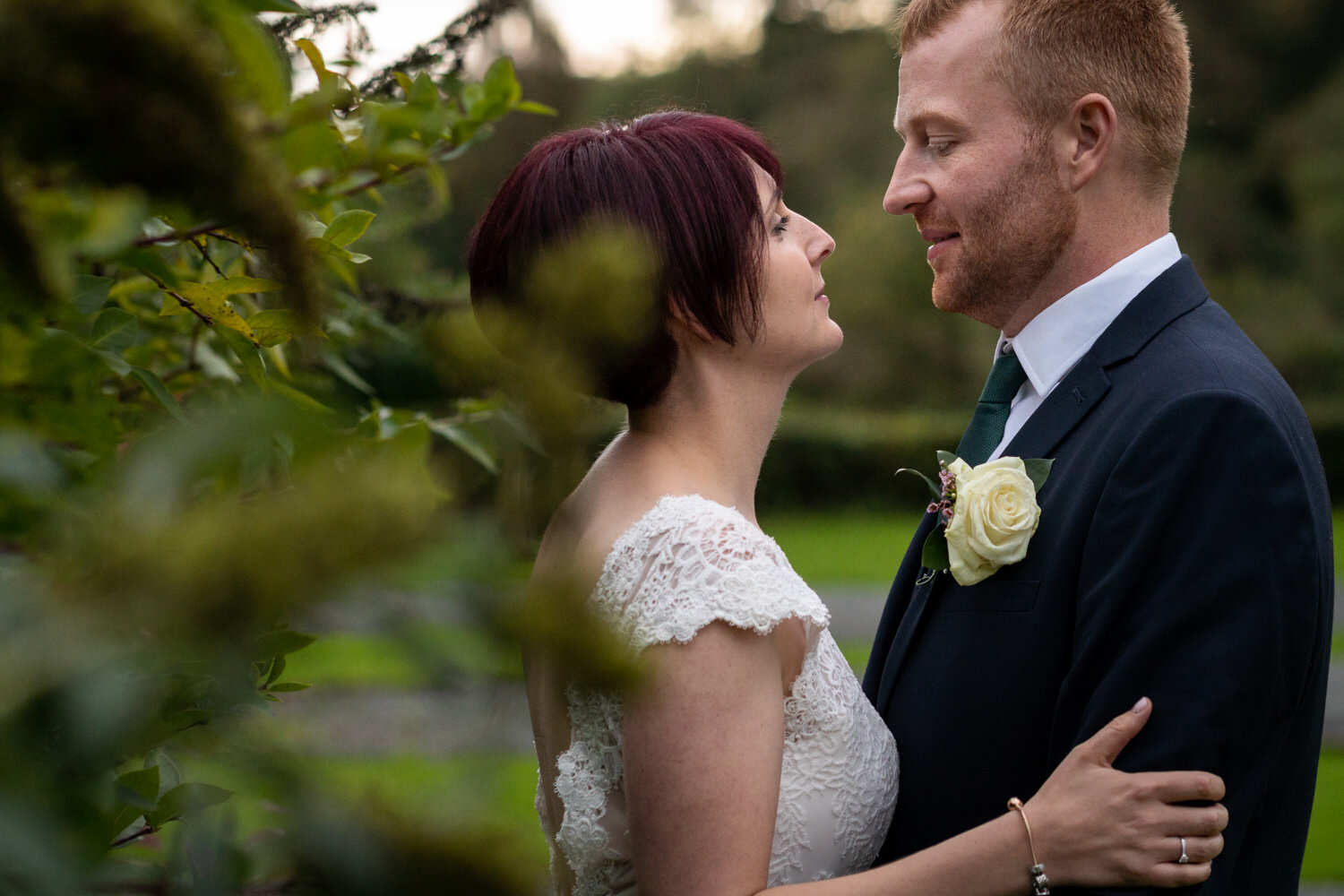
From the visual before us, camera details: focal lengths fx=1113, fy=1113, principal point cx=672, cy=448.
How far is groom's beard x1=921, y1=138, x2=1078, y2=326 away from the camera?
9.74 ft

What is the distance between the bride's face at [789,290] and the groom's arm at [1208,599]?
0.80 meters

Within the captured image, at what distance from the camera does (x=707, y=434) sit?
105 inches

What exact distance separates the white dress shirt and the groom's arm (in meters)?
0.59

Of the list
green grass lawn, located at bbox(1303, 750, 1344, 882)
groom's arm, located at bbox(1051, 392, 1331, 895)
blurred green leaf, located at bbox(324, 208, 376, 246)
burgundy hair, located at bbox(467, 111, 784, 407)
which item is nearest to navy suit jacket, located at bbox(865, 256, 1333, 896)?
groom's arm, located at bbox(1051, 392, 1331, 895)

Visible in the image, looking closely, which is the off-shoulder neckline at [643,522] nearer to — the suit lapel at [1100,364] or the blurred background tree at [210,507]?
the suit lapel at [1100,364]

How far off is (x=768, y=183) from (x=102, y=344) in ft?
5.90

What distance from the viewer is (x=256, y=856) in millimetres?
607

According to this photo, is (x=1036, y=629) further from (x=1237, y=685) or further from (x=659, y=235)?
(x=659, y=235)

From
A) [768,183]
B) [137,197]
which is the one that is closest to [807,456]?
[768,183]

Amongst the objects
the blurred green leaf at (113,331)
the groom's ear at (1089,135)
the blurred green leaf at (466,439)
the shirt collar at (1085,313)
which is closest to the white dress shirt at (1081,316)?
the shirt collar at (1085,313)

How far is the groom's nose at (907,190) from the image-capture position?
3.16m

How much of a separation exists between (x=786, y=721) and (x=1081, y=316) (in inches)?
52.3

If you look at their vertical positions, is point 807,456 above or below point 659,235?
below

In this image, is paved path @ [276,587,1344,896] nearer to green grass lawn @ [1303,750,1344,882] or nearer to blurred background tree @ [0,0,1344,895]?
blurred background tree @ [0,0,1344,895]
